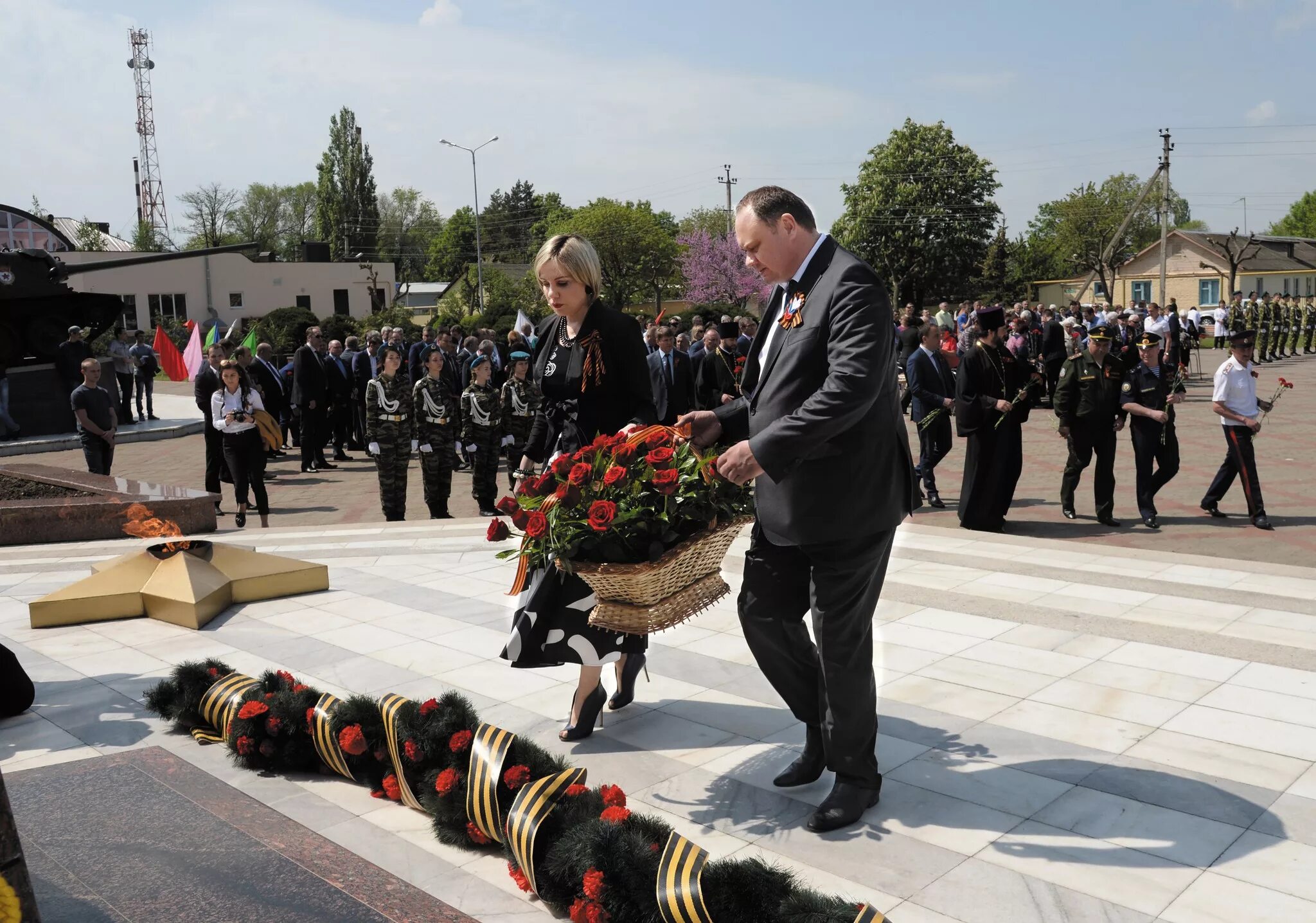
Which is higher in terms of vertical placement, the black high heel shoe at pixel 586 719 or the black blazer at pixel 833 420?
the black blazer at pixel 833 420

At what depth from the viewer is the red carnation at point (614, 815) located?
3.29 m

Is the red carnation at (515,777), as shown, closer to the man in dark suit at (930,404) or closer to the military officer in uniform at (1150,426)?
the military officer in uniform at (1150,426)

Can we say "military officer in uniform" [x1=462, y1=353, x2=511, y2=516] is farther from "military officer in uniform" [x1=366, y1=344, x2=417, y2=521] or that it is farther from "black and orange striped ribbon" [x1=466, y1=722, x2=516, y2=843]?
"black and orange striped ribbon" [x1=466, y1=722, x2=516, y2=843]

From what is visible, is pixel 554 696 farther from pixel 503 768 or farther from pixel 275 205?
pixel 275 205

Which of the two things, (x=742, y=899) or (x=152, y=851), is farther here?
(x=152, y=851)

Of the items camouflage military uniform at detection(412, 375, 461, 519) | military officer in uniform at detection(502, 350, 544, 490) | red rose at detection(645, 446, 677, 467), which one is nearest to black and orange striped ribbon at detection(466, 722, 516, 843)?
red rose at detection(645, 446, 677, 467)

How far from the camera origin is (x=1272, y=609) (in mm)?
6230

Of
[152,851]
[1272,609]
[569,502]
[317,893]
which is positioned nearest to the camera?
[317,893]

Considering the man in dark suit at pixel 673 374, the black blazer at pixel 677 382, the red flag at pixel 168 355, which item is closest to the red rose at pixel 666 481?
the black blazer at pixel 677 382

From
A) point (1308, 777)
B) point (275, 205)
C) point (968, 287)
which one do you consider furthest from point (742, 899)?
point (275, 205)

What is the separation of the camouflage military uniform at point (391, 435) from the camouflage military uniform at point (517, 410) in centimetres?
132

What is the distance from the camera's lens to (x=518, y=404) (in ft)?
41.9

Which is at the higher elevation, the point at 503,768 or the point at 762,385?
the point at 762,385

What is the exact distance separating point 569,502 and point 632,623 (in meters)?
0.46
